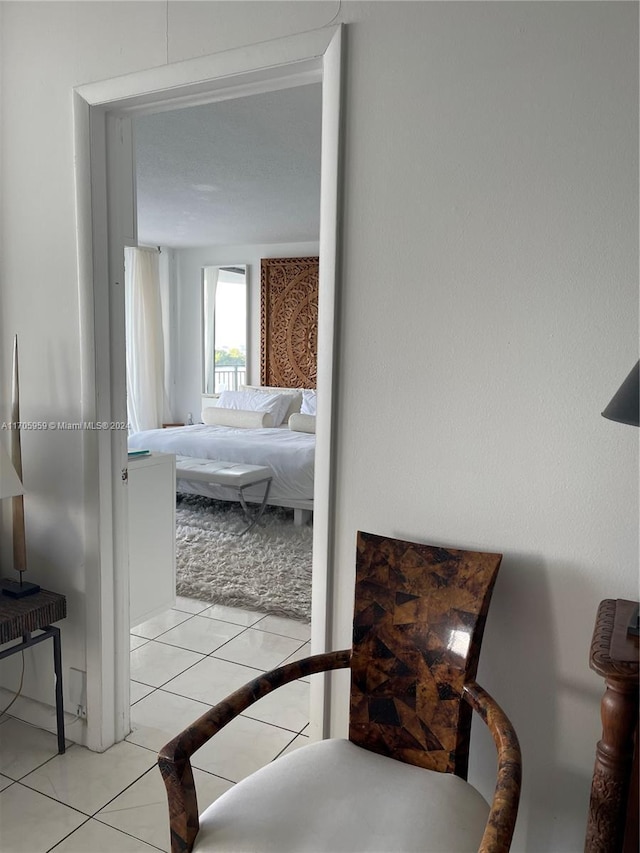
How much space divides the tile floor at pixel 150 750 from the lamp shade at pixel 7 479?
2.99 feet

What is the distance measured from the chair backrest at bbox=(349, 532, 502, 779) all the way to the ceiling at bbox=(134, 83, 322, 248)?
6.99ft

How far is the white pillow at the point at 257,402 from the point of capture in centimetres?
639

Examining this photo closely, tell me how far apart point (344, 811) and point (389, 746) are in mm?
240

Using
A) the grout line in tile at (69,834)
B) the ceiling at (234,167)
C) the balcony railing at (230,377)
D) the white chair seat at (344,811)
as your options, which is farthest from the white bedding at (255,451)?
the white chair seat at (344,811)

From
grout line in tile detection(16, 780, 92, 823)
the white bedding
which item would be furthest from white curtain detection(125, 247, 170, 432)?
grout line in tile detection(16, 780, 92, 823)

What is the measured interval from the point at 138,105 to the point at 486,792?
7.11 feet

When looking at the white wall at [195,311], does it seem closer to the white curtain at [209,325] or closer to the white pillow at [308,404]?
the white curtain at [209,325]

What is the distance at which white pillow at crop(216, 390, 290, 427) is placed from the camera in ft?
21.0

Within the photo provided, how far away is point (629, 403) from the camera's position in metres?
1.09

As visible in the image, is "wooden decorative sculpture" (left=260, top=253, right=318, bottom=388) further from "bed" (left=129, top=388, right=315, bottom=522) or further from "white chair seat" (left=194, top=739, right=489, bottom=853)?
"white chair seat" (left=194, top=739, right=489, bottom=853)

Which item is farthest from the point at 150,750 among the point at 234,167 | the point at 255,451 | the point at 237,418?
the point at 237,418

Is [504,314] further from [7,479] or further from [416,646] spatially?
[7,479]

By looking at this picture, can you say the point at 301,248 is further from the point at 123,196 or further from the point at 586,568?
the point at 586,568

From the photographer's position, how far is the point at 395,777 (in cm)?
137
